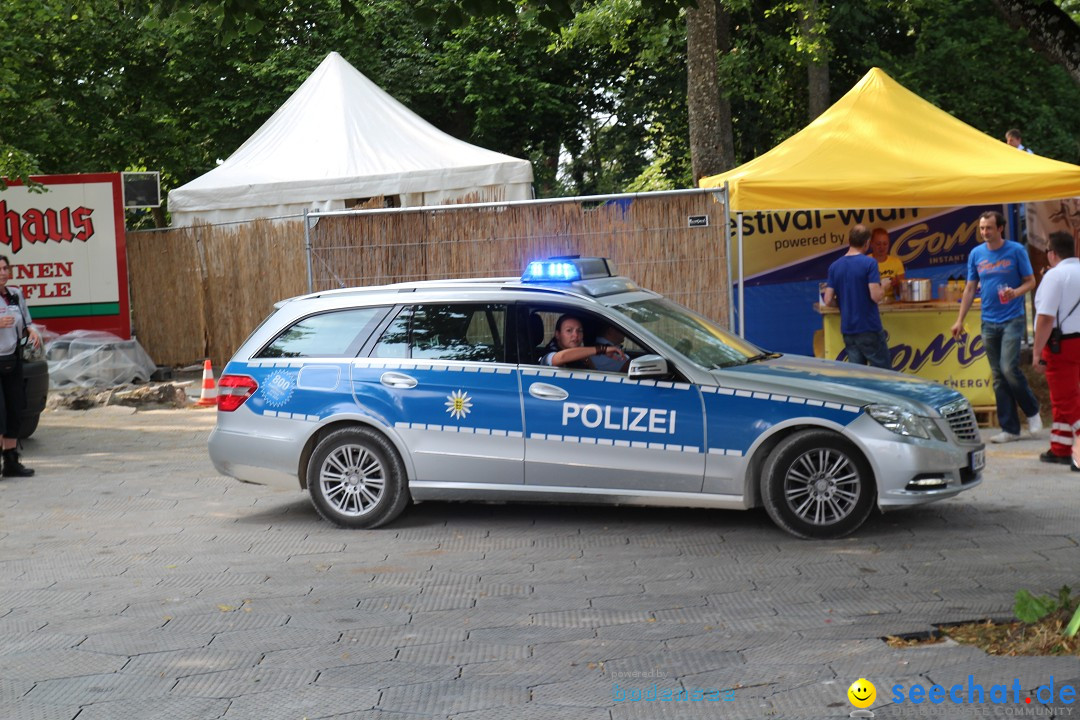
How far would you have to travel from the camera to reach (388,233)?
12914 millimetres

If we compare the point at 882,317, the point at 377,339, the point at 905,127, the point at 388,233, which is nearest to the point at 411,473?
the point at 377,339

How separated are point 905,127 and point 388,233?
17.3 feet

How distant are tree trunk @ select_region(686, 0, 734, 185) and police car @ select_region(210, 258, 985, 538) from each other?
304 inches

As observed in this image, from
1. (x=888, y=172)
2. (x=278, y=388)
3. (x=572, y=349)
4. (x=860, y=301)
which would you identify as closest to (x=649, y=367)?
(x=572, y=349)

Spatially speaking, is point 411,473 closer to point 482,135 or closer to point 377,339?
point 377,339

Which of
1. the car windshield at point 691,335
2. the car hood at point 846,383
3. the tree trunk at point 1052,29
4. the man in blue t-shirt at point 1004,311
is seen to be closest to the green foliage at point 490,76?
the man in blue t-shirt at point 1004,311

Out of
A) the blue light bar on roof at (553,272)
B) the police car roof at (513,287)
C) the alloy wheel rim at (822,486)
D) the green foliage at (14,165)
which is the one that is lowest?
the alloy wheel rim at (822,486)

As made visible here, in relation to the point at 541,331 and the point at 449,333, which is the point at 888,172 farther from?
the point at 449,333

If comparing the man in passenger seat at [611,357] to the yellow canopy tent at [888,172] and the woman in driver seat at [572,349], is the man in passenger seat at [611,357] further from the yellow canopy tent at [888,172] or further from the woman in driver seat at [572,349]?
the yellow canopy tent at [888,172]

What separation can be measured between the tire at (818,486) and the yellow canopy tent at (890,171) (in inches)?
181

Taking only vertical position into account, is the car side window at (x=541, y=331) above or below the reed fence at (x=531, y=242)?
below

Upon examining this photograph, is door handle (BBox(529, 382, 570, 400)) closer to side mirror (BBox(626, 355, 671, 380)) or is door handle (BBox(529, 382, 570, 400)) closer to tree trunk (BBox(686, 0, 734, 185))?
side mirror (BBox(626, 355, 671, 380))

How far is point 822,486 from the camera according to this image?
7699mm

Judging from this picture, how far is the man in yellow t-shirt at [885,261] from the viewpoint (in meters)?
12.7
